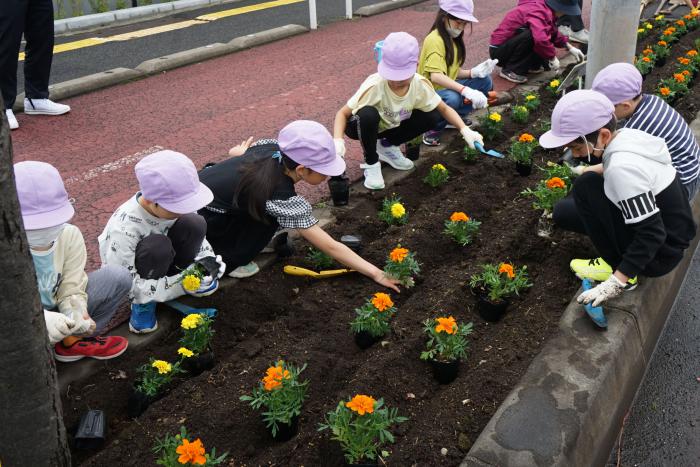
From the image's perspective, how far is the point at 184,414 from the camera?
2.93 metres

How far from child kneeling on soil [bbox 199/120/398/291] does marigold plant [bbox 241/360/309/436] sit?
0.96 metres

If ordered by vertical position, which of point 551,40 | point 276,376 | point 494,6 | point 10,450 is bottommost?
point 494,6

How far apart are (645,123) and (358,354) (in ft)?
6.70

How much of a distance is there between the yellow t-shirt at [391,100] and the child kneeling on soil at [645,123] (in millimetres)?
1332

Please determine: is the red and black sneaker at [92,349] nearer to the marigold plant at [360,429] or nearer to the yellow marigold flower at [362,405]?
the marigold plant at [360,429]

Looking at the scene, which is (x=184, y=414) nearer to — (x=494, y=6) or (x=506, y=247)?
(x=506, y=247)

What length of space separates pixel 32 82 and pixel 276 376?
196 inches

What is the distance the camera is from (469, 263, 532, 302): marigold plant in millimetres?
3535

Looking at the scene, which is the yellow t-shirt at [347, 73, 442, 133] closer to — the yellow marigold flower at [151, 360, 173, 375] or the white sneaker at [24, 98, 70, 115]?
the yellow marigold flower at [151, 360, 173, 375]

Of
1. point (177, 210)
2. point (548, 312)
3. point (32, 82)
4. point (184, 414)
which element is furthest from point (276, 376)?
point (32, 82)

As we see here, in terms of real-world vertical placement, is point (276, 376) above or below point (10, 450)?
below

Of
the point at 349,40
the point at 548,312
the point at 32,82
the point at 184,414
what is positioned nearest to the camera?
the point at 184,414

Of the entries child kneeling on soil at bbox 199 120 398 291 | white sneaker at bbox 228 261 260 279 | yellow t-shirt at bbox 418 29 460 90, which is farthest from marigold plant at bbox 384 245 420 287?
yellow t-shirt at bbox 418 29 460 90

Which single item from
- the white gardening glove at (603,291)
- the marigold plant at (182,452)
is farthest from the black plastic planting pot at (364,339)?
the white gardening glove at (603,291)
